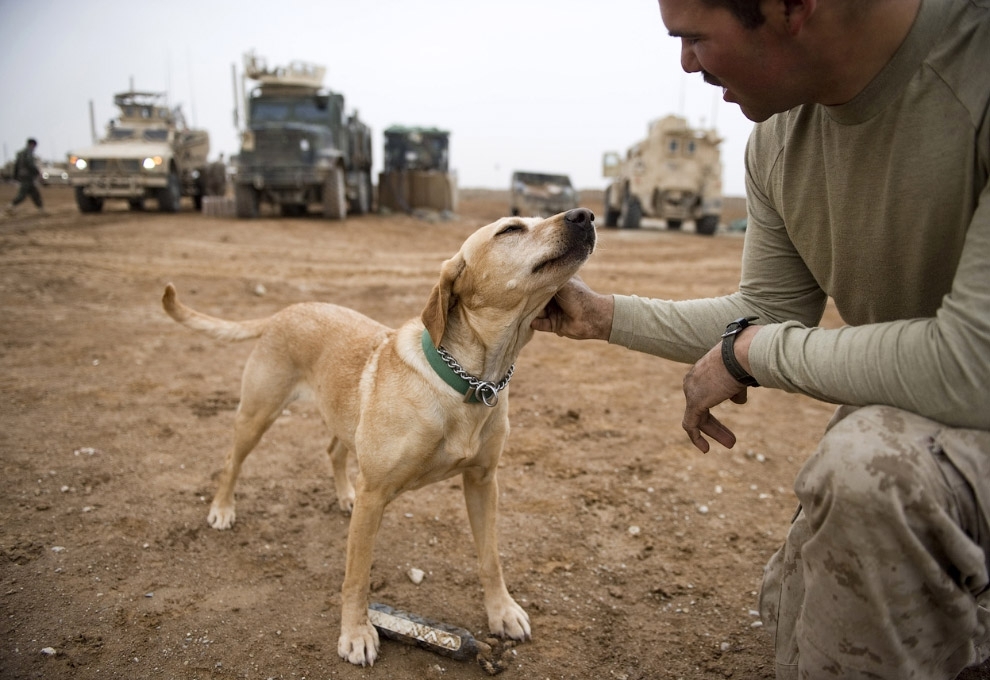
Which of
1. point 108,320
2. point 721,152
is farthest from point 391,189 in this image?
point 108,320

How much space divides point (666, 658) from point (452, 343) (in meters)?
1.36

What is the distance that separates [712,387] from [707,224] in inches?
734

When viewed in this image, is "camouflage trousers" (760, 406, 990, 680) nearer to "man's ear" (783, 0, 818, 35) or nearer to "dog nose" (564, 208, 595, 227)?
"man's ear" (783, 0, 818, 35)

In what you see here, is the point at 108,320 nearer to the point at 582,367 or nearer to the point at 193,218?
the point at 582,367

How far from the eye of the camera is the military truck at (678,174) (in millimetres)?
19141

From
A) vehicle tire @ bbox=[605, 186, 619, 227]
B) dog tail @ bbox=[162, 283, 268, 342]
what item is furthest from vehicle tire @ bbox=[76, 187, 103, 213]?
dog tail @ bbox=[162, 283, 268, 342]

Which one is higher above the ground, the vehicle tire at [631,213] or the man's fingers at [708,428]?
the vehicle tire at [631,213]

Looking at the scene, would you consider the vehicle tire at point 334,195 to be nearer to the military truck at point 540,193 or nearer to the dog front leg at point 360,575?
the military truck at point 540,193

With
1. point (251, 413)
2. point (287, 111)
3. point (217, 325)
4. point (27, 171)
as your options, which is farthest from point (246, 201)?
point (251, 413)

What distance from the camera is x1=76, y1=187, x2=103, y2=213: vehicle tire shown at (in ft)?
55.9

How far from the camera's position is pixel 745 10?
1592 mm

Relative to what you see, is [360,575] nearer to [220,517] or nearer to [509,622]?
[509,622]

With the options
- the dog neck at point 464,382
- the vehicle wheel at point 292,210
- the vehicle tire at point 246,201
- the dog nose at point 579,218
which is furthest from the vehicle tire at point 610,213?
the dog neck at point 464,382

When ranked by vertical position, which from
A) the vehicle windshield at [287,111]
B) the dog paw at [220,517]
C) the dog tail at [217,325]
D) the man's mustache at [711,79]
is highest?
the vehicle windshield at [287,111]
